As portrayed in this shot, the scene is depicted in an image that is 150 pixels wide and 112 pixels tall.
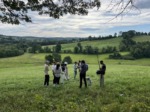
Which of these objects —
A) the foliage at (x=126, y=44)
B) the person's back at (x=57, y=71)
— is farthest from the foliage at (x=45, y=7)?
the foliage at (x=126, y=44)

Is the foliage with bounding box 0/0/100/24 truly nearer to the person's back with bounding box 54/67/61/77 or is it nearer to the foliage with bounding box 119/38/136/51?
the person's back with bounding box 54/67/61/77

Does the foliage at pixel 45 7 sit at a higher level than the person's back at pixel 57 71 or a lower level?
higher

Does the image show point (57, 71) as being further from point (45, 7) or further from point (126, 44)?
point (126, 44)

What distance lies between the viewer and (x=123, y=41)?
5566 inches

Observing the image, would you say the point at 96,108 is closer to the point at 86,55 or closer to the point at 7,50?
the point at 86,55

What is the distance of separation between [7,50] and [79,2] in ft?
358

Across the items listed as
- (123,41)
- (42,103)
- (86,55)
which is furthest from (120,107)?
(123,41)

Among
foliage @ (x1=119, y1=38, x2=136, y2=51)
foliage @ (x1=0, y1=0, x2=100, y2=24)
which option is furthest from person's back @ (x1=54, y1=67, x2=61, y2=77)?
foliage @ (x1=119, y1=38, x2=136, y2=51)

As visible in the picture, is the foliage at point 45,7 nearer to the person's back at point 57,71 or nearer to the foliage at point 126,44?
the person's back at point 57,71

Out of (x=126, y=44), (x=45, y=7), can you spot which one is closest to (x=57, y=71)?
(x=45, y=7)

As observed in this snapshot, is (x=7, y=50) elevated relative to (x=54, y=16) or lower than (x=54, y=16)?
lower

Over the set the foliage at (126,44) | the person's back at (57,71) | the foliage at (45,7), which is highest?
the foliage at (45,7)

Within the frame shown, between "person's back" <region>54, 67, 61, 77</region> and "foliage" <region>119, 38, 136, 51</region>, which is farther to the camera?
"foliage" <region>119, 38, 136, 51</region>

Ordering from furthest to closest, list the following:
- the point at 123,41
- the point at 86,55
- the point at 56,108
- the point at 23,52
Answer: the point at 123,41 < the point at 23,52 < the point at 86,55 < the point at 56,108
